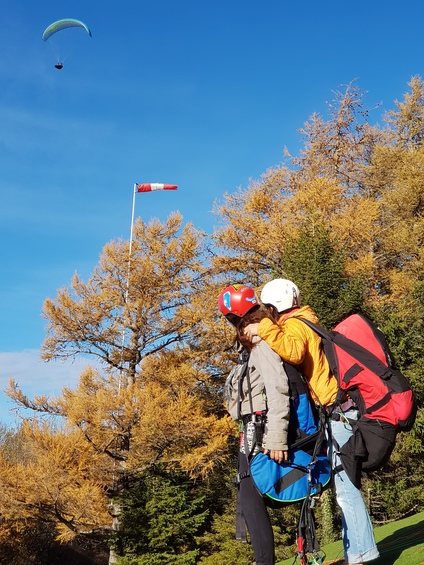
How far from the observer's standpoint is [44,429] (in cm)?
2270

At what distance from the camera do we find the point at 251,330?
3764 millimetres

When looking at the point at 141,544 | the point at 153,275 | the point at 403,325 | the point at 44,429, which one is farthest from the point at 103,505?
the point at 403,325

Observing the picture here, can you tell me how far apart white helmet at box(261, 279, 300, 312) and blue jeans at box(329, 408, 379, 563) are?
779mm

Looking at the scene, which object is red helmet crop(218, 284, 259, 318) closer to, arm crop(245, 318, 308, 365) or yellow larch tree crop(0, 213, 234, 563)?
arm crop(245, 318, 308, 365)

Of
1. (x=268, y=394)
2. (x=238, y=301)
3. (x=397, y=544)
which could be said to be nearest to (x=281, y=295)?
(x=238, y=301)

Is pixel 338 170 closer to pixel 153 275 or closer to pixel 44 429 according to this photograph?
pixel 153 275

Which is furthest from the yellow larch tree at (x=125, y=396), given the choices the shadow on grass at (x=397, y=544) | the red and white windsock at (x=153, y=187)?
the shadow on grass at (x=397, y=544)

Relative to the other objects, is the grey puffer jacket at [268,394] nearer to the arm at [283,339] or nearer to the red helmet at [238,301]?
the arm at [283,339]

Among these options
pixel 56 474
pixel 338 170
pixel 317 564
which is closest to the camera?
pixel 317 564

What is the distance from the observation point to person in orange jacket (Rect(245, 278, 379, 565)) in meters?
3.64

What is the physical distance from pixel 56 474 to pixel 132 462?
2603 millimetres

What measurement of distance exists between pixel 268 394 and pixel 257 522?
2.42 feet

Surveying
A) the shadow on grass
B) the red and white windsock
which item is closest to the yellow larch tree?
the red and white windsock

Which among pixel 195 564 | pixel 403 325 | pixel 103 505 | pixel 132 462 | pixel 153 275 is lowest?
pixel 195 564
